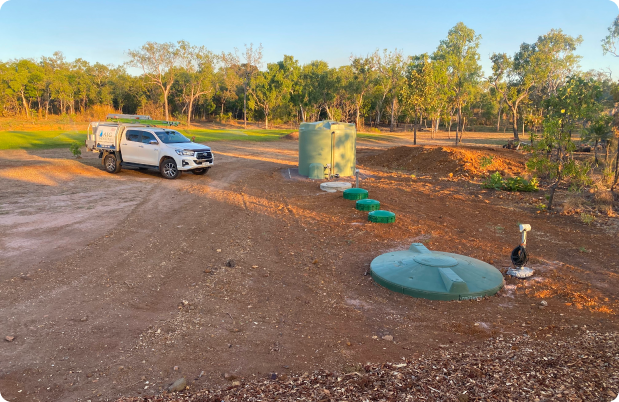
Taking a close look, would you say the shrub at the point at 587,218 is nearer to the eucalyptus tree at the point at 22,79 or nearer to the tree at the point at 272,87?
the tree at the point at 272,87

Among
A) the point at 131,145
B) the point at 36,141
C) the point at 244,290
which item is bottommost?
the point at 244,290

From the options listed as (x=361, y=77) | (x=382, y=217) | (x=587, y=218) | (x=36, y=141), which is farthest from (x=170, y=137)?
(x=361, y=77)

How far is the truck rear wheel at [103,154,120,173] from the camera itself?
16252 mm

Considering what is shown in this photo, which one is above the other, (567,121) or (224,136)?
(567,121)

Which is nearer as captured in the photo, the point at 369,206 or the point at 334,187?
the point at 369,206

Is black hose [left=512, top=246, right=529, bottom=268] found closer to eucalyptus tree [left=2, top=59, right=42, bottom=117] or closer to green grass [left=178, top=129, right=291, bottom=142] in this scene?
green grass [left=178, top=129, right=291, bottom=142]

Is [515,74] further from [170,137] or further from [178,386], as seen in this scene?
[178,386]

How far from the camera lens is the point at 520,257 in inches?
233

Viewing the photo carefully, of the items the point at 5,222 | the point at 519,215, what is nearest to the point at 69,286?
the point at 5,222

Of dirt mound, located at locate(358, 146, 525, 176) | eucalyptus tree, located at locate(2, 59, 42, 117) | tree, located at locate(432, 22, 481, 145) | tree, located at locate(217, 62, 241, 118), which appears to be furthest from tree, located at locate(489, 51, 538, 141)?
eucalyptus tree, located at locate(2, 59, 42, 117)

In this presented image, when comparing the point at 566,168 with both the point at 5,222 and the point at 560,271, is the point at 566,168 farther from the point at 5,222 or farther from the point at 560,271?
the point at 5,222

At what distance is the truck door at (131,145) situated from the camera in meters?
15.8

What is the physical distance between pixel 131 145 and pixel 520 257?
14.4 m

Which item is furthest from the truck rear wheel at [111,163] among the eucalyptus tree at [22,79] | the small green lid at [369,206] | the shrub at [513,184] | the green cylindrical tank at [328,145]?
the eucalyptus tree at [22,79]
